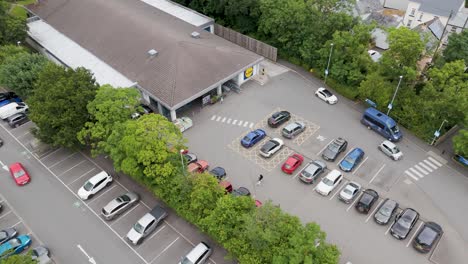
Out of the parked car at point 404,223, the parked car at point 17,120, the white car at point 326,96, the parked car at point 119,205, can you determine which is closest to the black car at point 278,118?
the white car at point 326,96

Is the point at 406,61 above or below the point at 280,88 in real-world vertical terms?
above

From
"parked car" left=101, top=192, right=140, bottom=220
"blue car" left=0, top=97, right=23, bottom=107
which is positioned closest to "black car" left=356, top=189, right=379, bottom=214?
"parked car" left=101, top=192, right=140, bottom=220

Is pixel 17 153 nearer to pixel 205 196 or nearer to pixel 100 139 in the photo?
pixel 100 139

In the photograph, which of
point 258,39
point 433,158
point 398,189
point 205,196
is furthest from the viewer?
point 258,39

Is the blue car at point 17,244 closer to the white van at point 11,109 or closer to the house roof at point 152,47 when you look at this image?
the white van at point 11,109

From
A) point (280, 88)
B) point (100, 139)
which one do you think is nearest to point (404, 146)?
point (280, 88)

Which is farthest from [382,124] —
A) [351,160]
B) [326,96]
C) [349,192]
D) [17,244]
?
[17,244]
